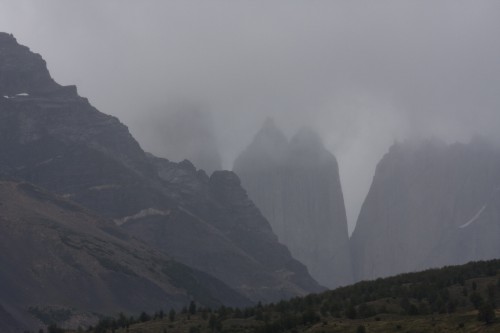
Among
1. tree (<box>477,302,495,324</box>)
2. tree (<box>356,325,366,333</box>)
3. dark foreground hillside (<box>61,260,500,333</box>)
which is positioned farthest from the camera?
dark foreground hillside (<box>61,260,500,333</box>)

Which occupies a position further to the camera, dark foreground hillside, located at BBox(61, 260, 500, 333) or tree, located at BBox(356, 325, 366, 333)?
dark foreground hillside, located at BBox(61, 260, 500, 333)

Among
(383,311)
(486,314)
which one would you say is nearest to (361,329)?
(486,314)

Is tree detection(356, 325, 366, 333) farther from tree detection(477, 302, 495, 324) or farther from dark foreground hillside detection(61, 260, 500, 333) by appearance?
tree detection(477, 302, 495, 324)

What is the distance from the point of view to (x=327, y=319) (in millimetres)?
135250

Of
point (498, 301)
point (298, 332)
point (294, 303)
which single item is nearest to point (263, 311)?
point (294, 303)

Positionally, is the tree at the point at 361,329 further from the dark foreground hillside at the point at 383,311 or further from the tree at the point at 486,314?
the tree at the point at 486,314

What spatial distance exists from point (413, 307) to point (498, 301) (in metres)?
10.7

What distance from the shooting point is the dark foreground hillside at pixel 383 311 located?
4788 inches

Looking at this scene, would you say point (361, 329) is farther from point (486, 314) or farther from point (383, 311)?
point (383, 311)

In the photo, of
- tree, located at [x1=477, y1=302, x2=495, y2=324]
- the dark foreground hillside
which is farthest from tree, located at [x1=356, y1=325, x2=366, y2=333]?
tree, located at [x1=477, y1=302, x2=495, y2=324]

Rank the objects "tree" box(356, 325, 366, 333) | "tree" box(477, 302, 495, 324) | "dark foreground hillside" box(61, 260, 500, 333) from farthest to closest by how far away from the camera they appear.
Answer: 1. "dark foreground hillside" box(61, 260, 500, 333)
2. "tree" box(356, 325, 366, 333)
3. "tree" box(477, 302, 495, 324)

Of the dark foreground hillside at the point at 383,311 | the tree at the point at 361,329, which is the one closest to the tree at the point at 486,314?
the dark foreground hillside at the point at 383,311

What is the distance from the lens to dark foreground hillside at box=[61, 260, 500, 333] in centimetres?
12162

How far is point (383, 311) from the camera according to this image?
446 feet
